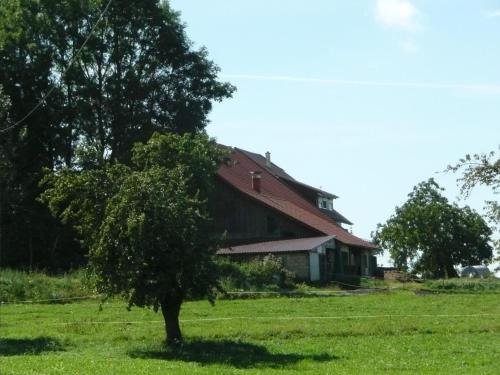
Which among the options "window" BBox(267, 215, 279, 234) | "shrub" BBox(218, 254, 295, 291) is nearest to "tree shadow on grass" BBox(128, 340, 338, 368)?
"shrub" BBox(218, 254, 295, 291)

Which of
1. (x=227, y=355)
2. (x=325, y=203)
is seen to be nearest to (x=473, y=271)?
(x=325, y=203)

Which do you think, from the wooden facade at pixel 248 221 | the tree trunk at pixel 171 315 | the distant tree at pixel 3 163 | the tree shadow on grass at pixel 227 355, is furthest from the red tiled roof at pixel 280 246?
the tree shadow on grass at pixel 227 355

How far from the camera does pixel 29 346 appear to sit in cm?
2162

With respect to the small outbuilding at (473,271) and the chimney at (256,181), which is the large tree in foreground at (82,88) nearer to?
the chimney at (256,181)

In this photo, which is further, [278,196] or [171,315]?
[278,196]

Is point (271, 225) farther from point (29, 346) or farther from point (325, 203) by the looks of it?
point (29, 346)

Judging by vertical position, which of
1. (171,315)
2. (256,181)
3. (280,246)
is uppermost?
(256,181)

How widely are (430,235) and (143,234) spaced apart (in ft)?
196

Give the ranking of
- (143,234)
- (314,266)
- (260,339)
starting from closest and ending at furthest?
(143,234) → (260,339) → (314,266)

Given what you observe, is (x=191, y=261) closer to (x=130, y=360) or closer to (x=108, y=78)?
(x=130, y=360)

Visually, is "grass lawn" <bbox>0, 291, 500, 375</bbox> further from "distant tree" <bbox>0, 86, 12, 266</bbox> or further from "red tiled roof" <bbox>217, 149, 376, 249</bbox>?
"red tiled roof" <bbox>217, 149, 376, 249</bbox>

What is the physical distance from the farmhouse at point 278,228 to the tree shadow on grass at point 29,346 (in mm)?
26832

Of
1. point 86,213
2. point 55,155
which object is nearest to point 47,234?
point 55,155

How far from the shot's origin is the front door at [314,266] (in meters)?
49.9
